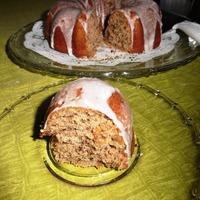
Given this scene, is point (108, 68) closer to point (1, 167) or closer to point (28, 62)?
point (28, 62)

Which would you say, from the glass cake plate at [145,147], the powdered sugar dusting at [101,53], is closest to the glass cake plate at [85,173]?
the glass cake plate at [145,147]

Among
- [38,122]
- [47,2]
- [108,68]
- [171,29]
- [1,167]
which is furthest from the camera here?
[47,2]

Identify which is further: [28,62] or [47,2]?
[47,2]

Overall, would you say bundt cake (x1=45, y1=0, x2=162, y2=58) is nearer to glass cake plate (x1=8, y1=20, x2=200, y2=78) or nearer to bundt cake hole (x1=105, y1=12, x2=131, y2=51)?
bundt cake hole (x1=105, y1=12, x2=131, y2=51)

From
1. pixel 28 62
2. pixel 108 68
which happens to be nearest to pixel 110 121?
pixel 108 68

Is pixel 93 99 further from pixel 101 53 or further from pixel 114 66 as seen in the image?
pixel 101 53

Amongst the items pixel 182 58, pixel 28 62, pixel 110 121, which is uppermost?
pixel 110 121
